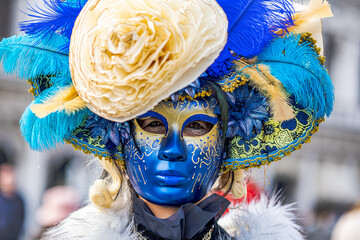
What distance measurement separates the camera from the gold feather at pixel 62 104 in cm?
219

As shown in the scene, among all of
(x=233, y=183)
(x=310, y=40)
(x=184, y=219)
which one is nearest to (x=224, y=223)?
(x=233, y=183)

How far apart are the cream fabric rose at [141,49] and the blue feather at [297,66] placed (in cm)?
31

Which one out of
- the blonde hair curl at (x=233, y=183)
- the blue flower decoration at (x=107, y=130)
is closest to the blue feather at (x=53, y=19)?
the blue flower decoration at (x=107, y=130)

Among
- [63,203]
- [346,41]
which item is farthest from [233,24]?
[346,41]

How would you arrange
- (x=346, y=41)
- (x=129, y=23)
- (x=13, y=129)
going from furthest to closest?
(x=346, y=41) → (x=13, y=129) → (x=129, y=23)

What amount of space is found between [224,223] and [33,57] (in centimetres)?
114

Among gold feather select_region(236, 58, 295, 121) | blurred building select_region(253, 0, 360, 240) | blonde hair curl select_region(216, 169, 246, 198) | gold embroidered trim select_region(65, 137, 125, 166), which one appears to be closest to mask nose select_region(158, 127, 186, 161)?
gold embroidered trim select_region(65, 137, 125, 166)

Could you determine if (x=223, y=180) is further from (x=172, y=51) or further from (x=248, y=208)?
(x=172, y=51)

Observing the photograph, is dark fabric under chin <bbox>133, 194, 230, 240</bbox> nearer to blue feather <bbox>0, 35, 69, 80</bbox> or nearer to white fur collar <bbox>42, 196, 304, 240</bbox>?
white fur collar <bbox>42, 196, 304, 240</bbox>

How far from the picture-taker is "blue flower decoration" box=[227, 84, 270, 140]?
2350 millimetres

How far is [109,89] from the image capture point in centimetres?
199

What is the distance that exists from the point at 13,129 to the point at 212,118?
29.2ft

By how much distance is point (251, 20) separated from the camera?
7.17 ft

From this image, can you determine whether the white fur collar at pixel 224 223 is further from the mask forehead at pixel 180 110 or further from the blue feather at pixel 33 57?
the blue feather at pixel 33 57
